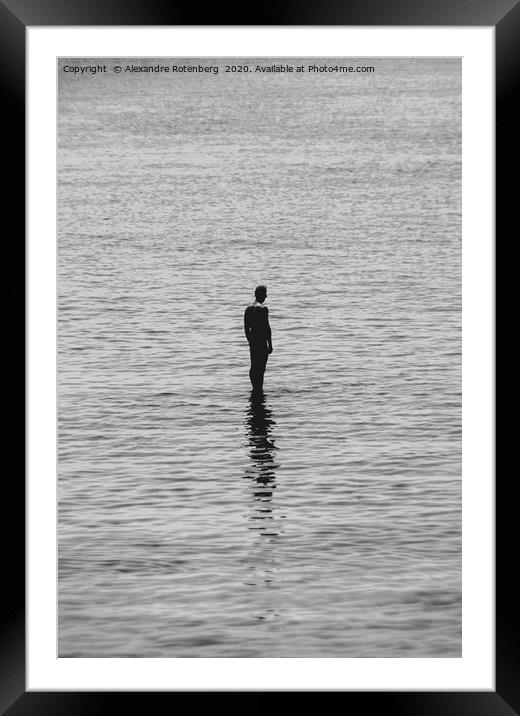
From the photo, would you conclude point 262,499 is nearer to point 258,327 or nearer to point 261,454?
point 258,327

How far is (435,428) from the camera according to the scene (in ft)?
83.9

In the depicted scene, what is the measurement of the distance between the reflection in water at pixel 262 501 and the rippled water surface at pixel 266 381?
0.05 m

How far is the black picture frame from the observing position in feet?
24.0

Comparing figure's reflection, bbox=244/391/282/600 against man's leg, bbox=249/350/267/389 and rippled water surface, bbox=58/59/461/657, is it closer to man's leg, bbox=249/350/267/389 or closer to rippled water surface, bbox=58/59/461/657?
rippled water surface, bbox=58/59/461/657

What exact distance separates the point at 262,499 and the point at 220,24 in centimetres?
1042

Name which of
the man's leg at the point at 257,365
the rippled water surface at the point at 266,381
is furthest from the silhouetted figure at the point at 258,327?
the rippled water surface at the point at 266,381

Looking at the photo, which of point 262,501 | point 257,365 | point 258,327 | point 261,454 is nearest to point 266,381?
point 257,365

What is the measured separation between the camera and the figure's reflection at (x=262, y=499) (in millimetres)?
12266

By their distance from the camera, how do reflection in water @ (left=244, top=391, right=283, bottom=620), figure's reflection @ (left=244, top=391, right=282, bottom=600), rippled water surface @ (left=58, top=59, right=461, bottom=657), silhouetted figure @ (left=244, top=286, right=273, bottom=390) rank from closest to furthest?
rippled water surface @ (left=58, top=59, right=461, bottom=657), reflection in water @ (left=244, top=391, right=283, bottom=620), figure's reflection @ (left=244, top=391, right=282, bottom=600), silhouetted figure @ (left=244, top=286, right=273, bottom=390)

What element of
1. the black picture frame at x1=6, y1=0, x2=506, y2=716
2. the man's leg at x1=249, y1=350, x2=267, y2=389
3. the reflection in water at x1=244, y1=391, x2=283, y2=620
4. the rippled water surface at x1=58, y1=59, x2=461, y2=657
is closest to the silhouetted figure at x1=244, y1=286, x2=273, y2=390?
the man's leg at x1=249, y1=350, x2=267, y2=389

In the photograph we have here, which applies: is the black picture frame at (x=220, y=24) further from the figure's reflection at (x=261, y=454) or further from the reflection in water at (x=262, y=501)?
the figure's reflection at (x=261, y=454)
